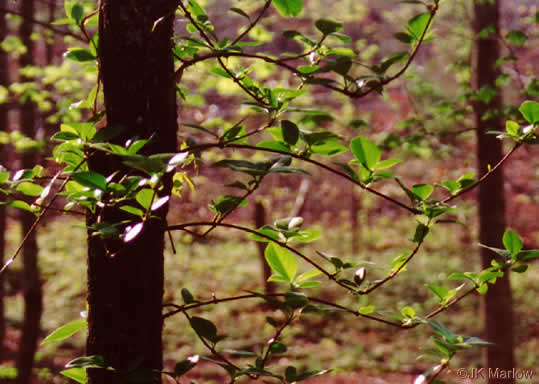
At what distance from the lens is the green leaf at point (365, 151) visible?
97cm

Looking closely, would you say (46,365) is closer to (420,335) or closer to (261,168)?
(420,335)

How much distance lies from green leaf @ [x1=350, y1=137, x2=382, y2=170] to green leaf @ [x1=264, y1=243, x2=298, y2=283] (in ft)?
0.81

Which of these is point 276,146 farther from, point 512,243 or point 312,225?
point 312,225

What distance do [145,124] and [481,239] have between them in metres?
3.76

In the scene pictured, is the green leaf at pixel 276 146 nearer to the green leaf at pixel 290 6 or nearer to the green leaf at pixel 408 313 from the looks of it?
the green leaf at pixel 290 6

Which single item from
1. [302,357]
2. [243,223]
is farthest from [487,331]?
[243,223]

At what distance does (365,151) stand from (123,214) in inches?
19.8

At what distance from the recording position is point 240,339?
7.92 m

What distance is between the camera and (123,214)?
3.30 feet

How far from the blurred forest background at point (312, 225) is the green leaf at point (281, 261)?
1.77 meters

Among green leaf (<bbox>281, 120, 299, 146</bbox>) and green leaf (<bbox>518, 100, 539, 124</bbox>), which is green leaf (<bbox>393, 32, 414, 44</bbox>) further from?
green leaf (<bbox>281, 120, 299, 146</bbox>)

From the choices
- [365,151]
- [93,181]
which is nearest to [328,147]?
[365,151]

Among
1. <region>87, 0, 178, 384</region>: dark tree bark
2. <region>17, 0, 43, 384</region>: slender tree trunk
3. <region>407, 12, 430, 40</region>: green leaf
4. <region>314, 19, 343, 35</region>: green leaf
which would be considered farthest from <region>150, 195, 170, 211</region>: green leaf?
<region>17, 0, 43, 384</region>: slender tree trunk

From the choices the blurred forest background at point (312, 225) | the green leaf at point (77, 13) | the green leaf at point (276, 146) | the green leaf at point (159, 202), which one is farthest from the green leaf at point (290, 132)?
the blurred forest background at point (312, 225)
